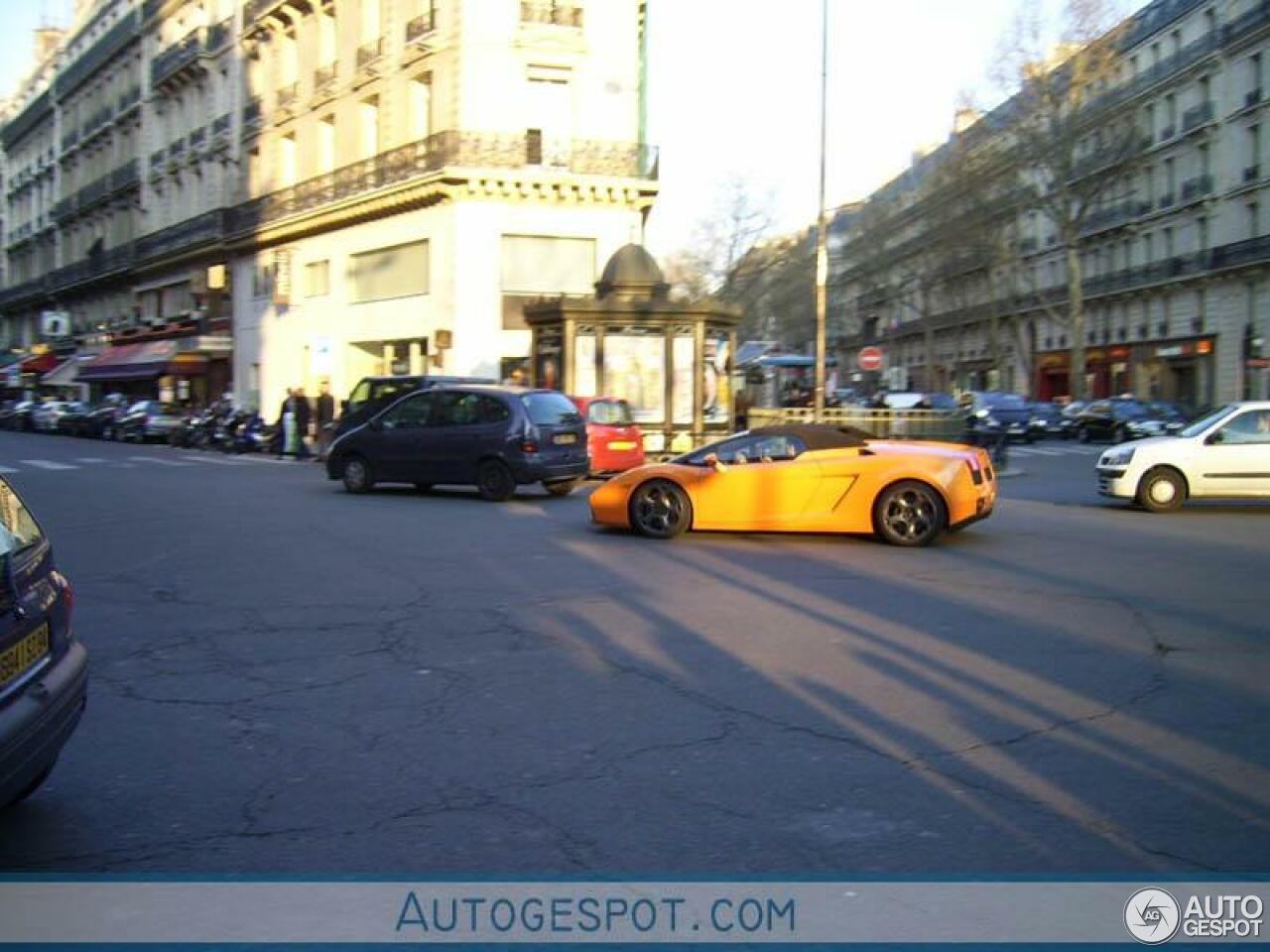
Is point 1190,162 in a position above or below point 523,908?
above

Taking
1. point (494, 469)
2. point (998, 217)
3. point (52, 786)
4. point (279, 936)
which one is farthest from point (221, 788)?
point (998, 217)

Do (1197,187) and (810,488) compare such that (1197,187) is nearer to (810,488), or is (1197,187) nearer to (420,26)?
(420,26)

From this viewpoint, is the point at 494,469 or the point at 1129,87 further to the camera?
the point at 1129,87

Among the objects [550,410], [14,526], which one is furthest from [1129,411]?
[14,526]

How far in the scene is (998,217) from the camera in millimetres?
56812

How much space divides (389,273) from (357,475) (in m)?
20.2

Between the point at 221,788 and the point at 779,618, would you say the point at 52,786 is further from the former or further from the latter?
the point at 779,618

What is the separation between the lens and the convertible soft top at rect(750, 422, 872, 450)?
12.0m

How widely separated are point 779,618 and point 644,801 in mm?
3636

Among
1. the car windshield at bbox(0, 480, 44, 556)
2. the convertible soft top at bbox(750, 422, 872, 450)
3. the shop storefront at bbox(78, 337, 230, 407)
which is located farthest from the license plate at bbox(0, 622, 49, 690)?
the shop storefront at bbox(78, 337, 230, 407)

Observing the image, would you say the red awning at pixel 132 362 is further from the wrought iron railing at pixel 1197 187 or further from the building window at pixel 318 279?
the wrought iron railing at pixel 1197 187

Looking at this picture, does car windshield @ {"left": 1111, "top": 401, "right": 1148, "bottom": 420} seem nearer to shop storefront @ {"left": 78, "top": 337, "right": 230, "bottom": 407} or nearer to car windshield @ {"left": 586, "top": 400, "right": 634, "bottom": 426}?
car windshield @ {"left": 586, "top": 400, "right": 634, "bottom": 426}

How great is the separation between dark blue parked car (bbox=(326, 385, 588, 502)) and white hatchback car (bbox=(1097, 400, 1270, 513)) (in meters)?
7.64
